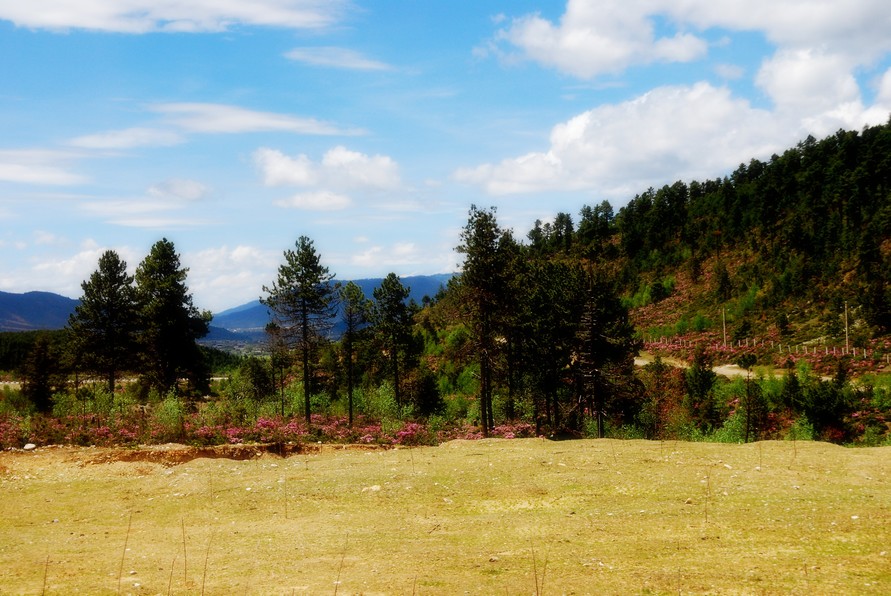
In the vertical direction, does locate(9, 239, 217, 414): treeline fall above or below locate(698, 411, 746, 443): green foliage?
above

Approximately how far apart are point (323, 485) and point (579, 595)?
11.3 meters

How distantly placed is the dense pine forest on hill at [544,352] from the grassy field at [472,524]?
11593mm

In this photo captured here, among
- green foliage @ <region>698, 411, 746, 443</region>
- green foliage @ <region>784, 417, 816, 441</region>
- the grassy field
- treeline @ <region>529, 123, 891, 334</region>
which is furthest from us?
treeline @ <region>529, 123, 891, 334</region>

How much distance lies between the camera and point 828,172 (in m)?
99.6

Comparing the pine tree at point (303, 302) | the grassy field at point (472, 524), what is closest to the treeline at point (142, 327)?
the pine tree at point (303, 302)

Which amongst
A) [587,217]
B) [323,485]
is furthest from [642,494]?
[587,217]

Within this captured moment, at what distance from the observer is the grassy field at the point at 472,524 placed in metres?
10.6

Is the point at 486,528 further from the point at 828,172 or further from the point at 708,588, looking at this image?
the point at 828,172

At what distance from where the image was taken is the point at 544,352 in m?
37.7

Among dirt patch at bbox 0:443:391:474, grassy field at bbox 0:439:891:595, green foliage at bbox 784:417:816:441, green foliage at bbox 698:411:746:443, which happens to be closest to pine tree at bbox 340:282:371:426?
dirt patch at bbox 0:443:391:474

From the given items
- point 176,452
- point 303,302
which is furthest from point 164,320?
point 176,452

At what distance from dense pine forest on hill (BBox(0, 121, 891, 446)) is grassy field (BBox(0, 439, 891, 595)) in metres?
11.6

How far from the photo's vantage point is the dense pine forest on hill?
110 ft

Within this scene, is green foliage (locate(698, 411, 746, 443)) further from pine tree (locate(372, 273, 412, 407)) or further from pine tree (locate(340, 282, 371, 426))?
pine tree (locate(372, 273, 412, 407))
